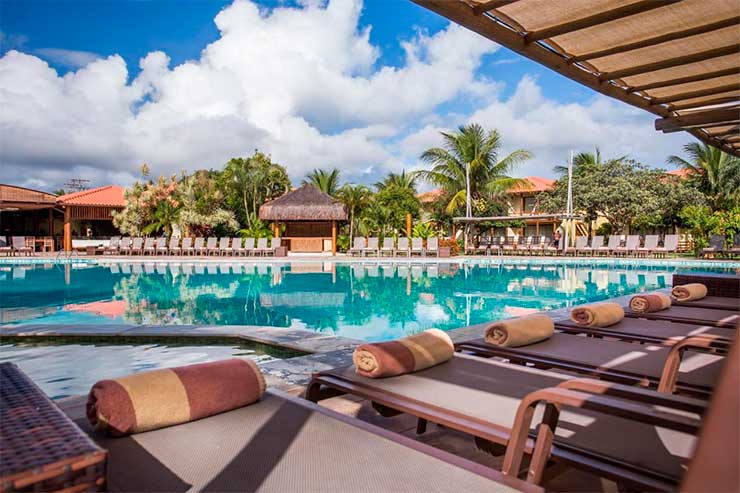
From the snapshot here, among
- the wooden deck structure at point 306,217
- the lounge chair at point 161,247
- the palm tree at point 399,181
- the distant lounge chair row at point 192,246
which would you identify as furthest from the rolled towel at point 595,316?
the palm tree at point 399,181

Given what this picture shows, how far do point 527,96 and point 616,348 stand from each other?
41.0 metres

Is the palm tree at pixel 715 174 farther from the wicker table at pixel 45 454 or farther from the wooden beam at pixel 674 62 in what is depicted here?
the wicker table at pixel 45 454

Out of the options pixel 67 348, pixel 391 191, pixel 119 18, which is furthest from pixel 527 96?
pixel 67 348

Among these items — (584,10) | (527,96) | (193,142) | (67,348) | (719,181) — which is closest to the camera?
(584,10)

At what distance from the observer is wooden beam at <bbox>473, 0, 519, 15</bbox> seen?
2.75m

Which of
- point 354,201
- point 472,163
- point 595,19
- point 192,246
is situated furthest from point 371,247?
point 595,19

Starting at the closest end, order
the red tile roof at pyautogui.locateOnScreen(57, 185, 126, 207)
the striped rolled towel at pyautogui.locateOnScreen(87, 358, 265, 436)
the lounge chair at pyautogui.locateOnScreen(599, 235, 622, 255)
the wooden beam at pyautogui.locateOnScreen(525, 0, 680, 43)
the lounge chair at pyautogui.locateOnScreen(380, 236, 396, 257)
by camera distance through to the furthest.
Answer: the striped rolled towel at pyautogui.locateOnScreen(87, 358, 265, 436) → the wooden beam at pyautogui.locateOnScreen(525, 0, 680, 43) → the lounge chair at pyautogui.locateOnScreen(599, 235, 622, 255) → the lounge chair at pyautogui.locateOnScreen(380, 236, 396, 257) → the red tile roof at pyautogui.locateOnScreen(57, 185, 126, 207)

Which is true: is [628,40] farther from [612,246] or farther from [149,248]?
[149,248]

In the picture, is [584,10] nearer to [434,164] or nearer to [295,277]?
[295,277]

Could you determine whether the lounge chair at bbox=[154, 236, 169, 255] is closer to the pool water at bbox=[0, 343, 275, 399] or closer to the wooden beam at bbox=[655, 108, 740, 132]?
the pool water at bbox=[0, 343, 275, 399]

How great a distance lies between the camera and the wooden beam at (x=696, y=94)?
4258 mm

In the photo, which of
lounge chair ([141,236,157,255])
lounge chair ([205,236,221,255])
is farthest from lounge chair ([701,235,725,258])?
lounge chair ([141,236,157,255])

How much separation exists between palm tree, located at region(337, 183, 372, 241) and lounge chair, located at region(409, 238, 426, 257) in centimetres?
539

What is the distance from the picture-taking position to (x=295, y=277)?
48.0ft
